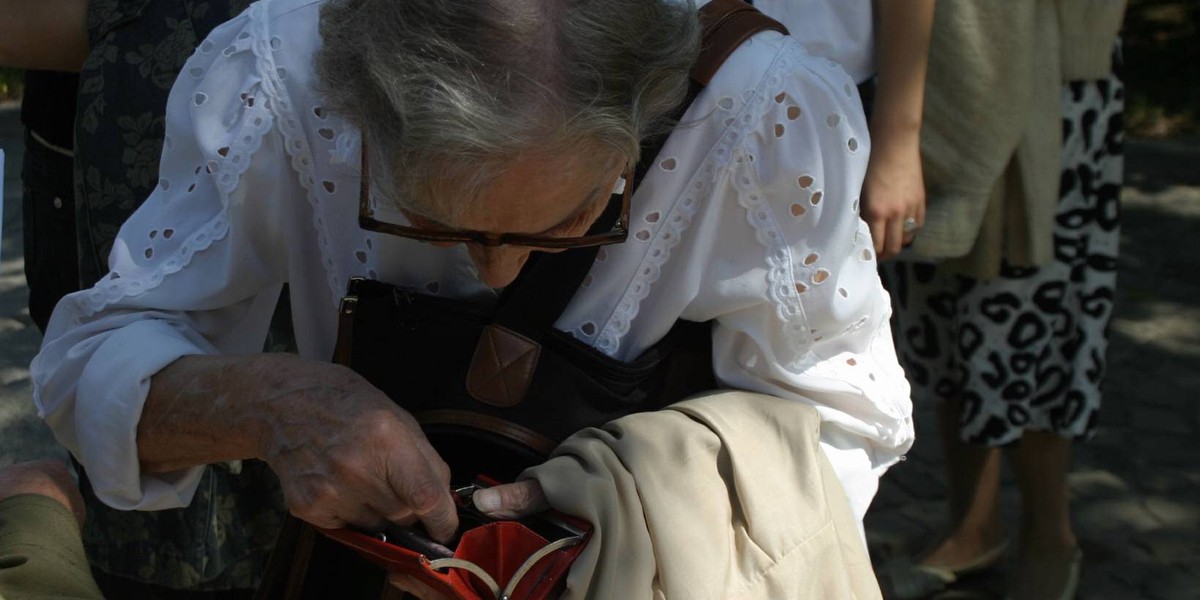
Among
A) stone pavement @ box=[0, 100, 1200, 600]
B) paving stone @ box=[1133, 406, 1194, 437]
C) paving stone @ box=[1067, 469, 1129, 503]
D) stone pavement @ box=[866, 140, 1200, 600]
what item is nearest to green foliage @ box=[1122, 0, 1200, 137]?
stone pavement @ box=[0, 100, 1200, 600]

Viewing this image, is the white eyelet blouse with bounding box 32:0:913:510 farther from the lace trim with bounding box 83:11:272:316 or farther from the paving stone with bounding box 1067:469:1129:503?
the paving stone with bounding box 1067:469:1129:503

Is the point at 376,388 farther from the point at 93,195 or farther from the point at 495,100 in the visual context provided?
the point at 93,195

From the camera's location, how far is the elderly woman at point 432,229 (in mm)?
1301

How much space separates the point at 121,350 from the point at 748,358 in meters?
0.71

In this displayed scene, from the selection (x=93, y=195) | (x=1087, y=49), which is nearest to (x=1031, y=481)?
(x=1087, y=49)

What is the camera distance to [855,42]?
225cm

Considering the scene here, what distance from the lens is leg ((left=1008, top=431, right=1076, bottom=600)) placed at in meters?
3.00

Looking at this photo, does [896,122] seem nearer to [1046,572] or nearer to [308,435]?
[308,435]

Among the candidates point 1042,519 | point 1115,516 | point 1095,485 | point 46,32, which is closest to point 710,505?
point 46,32

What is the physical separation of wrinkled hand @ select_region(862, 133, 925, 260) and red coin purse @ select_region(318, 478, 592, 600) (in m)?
1.03

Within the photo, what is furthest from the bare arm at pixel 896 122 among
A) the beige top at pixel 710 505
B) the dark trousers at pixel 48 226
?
the dark trousers at pixel 48 226

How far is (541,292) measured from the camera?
150cm

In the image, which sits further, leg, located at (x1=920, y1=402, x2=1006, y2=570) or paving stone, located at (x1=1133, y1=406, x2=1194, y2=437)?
paving stone, located at (x1=1133, y1=406, x2=1194, y2=437)

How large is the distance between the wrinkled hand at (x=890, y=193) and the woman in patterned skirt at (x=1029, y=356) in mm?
499
